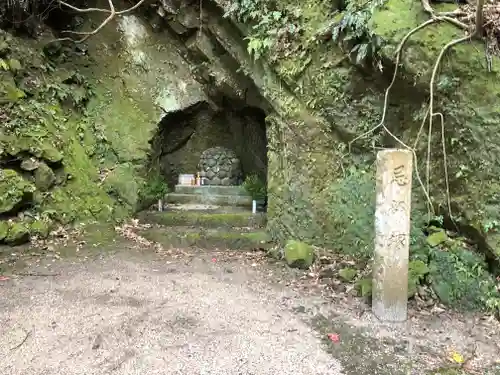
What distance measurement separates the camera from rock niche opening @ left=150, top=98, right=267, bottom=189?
8.53 metres

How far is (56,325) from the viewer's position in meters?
3.81

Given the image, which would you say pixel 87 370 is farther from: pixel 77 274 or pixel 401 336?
pixel 401 336

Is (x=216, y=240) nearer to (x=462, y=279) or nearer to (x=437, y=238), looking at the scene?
(x=437, y=238)

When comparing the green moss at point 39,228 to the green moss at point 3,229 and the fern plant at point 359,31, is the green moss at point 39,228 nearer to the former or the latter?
the green moss at point 3,229

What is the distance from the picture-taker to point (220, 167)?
27.9 ft

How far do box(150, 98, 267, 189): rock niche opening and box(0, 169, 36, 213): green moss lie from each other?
2.67 metres

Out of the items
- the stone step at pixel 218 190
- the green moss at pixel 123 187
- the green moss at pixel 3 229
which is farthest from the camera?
the stone step at pixel 218 190

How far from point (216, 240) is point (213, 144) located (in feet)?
10.2

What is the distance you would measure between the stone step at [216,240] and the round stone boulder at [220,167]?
6.38 feet

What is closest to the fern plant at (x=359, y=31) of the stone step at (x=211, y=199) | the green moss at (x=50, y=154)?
the stone step at (x=211, y=199)

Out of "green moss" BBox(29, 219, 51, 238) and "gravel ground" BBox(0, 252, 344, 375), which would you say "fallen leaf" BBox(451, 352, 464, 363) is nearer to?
"gravel ground" BBox(0, 252, 344, 375)

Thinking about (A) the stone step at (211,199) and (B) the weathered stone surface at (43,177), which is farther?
(A) the stone step at (211,199)

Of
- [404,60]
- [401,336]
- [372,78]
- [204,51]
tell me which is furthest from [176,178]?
[401,336]

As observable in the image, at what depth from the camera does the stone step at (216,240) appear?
6.68 meters
